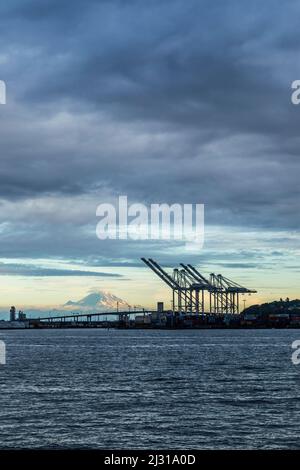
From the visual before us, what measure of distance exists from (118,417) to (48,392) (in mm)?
14531

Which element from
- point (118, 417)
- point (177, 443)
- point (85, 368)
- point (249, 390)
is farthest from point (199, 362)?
point (177, 443)

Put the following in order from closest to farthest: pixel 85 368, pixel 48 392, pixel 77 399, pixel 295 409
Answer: pixel 295 409
pixel 77 399
pixel 48 392
pixel 85 368

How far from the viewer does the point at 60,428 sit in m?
37.2

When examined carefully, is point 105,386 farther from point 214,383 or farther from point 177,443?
point 177,443

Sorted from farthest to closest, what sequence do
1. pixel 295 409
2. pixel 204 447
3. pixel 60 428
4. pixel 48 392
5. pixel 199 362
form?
pixel 199 362, pixel 48 392, pixel 295 409, pixel 60 428, pixel 204 447

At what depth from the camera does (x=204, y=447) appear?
32.5 metres

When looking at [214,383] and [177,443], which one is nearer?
[177,443]
